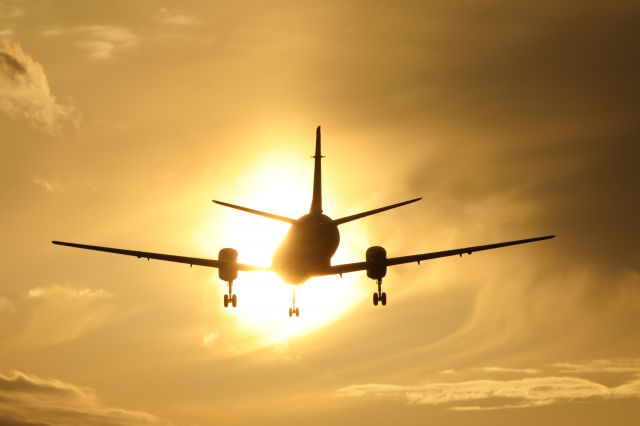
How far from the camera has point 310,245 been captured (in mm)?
83438

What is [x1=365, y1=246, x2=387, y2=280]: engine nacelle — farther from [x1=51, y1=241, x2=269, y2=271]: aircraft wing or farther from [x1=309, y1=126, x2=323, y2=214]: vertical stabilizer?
[x1=51, y1=241, x2=269, y2=271]: aircraft wing

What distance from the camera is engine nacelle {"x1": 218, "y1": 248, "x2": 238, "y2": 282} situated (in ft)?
288

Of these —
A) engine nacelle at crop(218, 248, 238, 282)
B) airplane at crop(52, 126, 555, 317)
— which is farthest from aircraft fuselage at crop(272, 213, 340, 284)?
engine nacelle at crop(218, 248, 238, 282)

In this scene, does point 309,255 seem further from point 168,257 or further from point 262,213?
point 168,257

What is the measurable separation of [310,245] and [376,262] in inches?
216

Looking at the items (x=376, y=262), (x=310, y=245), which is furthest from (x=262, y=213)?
(x=376, y=262)

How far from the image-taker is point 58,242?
278 ft

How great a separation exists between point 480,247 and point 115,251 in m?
31.0

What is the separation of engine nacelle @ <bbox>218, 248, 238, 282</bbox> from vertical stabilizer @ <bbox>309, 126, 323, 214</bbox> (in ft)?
25.9

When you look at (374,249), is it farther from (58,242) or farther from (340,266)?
(58,242)

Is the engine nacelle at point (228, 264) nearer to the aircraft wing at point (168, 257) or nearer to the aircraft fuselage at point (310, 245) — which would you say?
the aircraft wing at point (168, 257)

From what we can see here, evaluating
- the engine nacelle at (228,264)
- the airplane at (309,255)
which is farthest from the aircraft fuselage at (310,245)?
the engine nacelle at (228,264)

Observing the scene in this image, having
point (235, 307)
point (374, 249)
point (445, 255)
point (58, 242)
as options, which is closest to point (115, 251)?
point (58, 242)

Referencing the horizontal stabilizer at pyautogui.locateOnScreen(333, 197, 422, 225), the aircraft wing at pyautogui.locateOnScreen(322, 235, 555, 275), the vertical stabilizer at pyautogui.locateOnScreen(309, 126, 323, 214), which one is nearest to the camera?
the horizontal stabilizer at pyautogui.locateOnScreen(333, 197, 422, 225)
